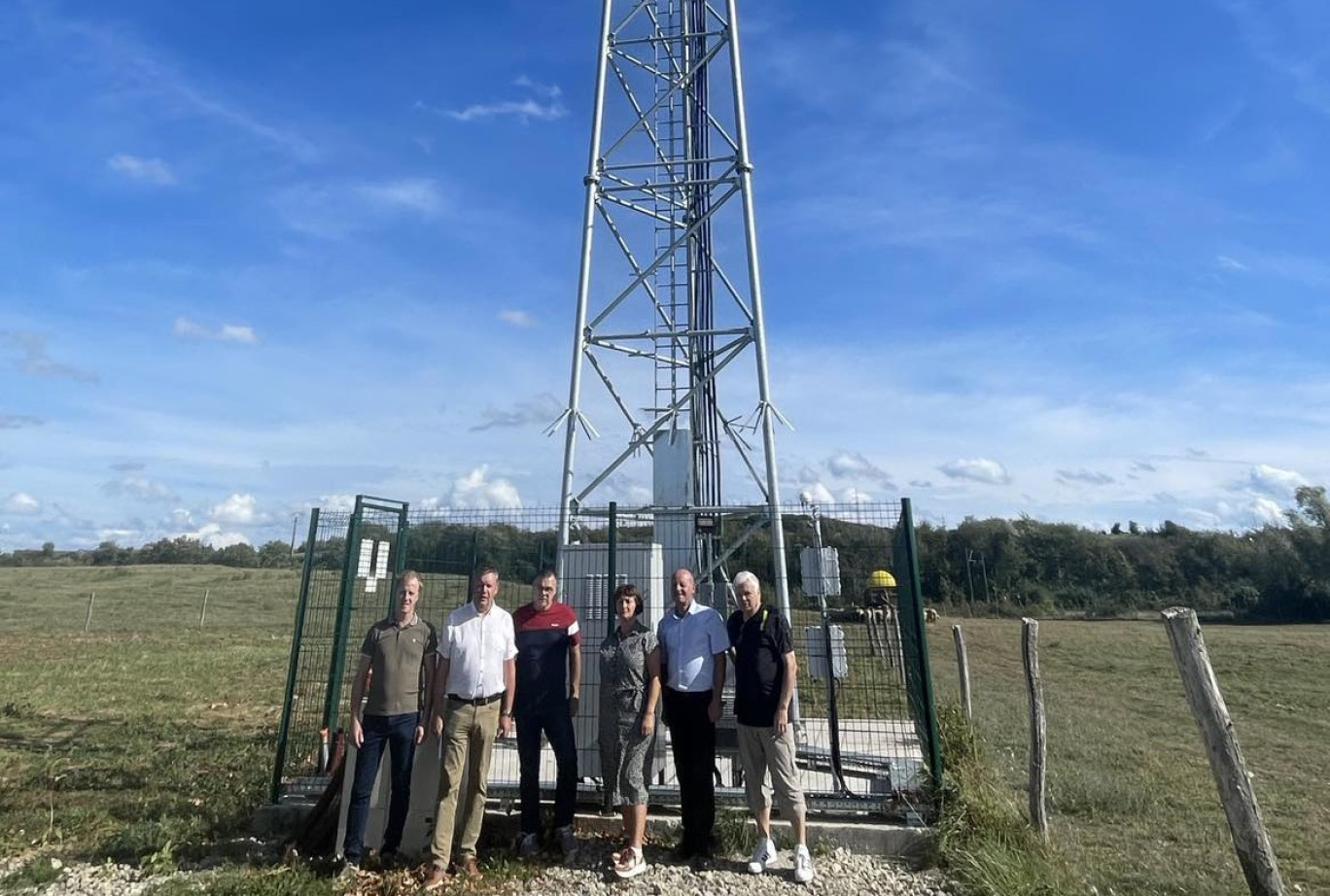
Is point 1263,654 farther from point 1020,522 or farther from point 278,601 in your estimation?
point 278,601

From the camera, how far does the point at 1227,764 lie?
454cm

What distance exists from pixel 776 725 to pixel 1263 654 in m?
27.9

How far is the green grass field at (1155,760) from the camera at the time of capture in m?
6.41

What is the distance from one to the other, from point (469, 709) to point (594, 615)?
1971 millimetres

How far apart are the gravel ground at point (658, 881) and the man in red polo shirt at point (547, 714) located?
0.31 meters

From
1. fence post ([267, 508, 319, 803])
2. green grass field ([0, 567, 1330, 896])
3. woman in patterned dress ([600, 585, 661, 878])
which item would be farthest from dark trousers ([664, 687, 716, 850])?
fence post ([267, 508, 319, 803])

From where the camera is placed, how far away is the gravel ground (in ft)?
17.3

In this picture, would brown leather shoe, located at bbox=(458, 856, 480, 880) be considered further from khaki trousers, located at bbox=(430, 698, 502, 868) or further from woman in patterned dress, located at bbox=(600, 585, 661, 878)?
woman in patterned dress, located at bbox=(600, 585, 661, 878)

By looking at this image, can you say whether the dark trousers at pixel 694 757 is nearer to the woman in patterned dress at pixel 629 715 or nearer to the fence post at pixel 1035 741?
the woman in patterned dress at pixel 629 715

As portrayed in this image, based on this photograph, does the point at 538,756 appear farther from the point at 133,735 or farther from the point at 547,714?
the point at 133,735

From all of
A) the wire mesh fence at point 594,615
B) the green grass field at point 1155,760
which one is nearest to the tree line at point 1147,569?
the green grass field at point 1155,760

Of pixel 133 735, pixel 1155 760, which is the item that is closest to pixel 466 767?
pixel 133 735

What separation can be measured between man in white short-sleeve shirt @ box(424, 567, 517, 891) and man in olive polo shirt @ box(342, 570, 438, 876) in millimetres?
148

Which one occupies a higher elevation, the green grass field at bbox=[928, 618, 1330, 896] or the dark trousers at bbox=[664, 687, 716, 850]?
the dark trousers at bbox=[664, 687, 716, 850]
